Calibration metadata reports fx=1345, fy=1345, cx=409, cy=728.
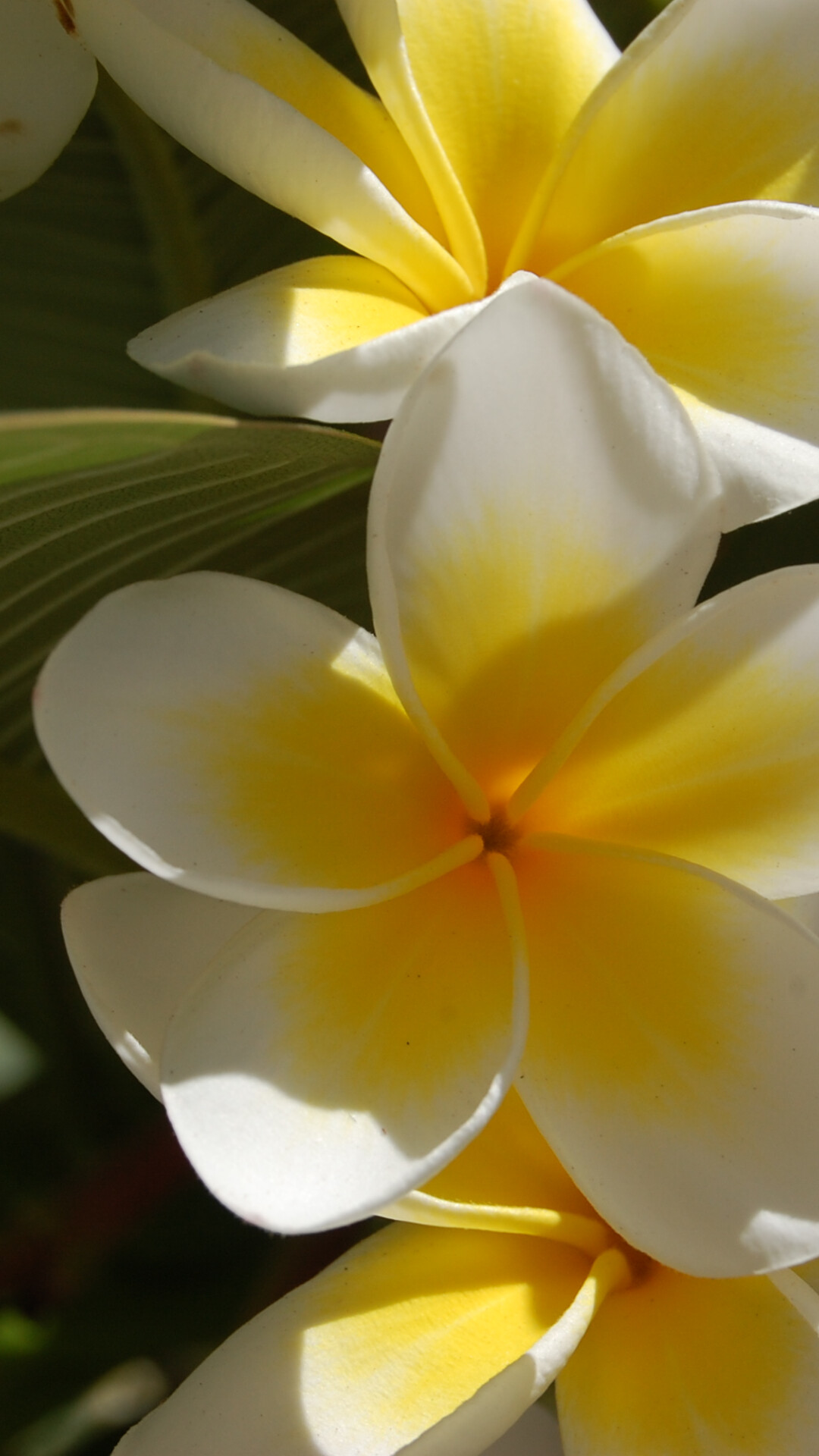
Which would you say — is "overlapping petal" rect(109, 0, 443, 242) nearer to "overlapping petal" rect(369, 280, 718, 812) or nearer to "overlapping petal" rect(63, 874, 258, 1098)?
"overlapping petal" rect(369, 280, 718, 812)

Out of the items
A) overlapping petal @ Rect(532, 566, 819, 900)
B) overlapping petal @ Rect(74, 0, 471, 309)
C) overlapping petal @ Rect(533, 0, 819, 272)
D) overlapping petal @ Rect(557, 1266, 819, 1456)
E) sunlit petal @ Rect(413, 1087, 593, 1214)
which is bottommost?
overlapping petal @ Rect(557, 1266, 819, 1456)

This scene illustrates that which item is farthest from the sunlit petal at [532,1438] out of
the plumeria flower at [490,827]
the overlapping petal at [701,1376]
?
the plumeria flower at [490,827]

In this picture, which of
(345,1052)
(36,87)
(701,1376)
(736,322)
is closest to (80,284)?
(36,87)

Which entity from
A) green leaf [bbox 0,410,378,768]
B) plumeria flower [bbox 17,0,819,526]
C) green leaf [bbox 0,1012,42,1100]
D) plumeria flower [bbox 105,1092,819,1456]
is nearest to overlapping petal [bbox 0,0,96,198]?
plumeria flower [bbox 17,0,819,526]

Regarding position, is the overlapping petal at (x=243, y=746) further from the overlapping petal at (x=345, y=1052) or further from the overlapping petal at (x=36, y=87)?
the overlapping petal at (x=36, y=87)

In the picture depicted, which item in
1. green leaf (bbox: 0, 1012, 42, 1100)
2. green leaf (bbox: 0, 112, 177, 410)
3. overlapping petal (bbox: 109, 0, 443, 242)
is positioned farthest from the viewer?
green leaf (bbox: 0, 1012, 42, 1100)
